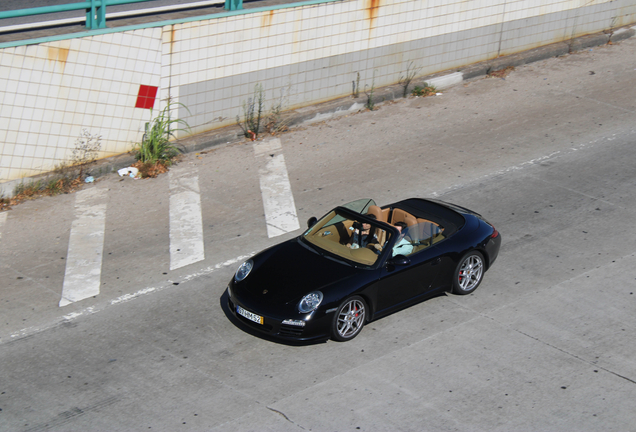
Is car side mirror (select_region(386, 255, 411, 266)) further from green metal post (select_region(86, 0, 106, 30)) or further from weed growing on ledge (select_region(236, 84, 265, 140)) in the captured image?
green metal post (select_region(86, 0, 106, 30))

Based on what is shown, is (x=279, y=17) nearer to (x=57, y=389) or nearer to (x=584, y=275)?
(x=584, y=275)

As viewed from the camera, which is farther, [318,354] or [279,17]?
[279,17]

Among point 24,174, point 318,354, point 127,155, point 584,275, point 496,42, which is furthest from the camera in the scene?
→ point 496,42

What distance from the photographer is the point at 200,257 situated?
988cm

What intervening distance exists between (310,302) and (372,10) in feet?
27.2

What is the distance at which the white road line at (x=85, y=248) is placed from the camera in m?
9.16

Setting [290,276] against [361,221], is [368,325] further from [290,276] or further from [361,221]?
[361,221]

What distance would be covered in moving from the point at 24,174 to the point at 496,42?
33.7 ft

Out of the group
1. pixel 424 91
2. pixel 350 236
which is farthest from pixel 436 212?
pixel 424 91

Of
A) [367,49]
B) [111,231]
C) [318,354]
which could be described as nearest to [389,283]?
[318,354]

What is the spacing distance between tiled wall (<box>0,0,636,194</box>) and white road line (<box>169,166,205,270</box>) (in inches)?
49.4

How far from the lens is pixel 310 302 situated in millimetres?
7781

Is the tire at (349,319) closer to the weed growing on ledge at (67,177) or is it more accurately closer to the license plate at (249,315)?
the license plate at (249,315)

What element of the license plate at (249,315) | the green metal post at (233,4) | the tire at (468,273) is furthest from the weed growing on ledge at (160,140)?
the tire at (468,273)
